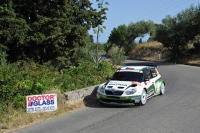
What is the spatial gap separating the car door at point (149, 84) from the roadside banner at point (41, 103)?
146 inches

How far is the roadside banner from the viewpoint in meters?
9.46

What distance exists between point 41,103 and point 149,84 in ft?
14.4

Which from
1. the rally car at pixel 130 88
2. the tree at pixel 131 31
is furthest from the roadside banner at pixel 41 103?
the tree at pixel 131 31

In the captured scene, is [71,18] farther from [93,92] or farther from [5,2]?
[93,92]

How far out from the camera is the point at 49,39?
16250 mm

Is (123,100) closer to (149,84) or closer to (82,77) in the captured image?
(149,84)

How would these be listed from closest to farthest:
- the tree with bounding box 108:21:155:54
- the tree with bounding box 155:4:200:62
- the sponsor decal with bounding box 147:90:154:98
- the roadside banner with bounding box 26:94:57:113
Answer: the roadside banner with bounding box 26:94:57:113, the sponsor decal with bounding box 147:90:154:98, the tree with bounding box 155:4:200:62, the tree with bounding box 108:21:155:54

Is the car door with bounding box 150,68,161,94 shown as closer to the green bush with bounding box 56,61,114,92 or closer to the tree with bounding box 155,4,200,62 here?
the green bush with bounding box 56,61,114,92

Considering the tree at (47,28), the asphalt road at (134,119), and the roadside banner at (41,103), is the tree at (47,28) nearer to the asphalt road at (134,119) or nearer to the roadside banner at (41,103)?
the roadside banner at (41,103)

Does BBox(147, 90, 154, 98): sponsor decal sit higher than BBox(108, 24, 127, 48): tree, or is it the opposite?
BBox(108, 24, 127, 48): tree

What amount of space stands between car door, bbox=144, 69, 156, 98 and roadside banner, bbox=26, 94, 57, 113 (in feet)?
12.1

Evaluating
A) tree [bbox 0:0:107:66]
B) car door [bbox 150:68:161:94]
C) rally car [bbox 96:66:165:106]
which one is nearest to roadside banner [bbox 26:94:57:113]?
rally car [bbox 96:66:165:106]

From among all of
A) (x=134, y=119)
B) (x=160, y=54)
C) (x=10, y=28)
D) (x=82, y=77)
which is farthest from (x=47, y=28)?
(x=160, y=54)

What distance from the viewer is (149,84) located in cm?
1125
